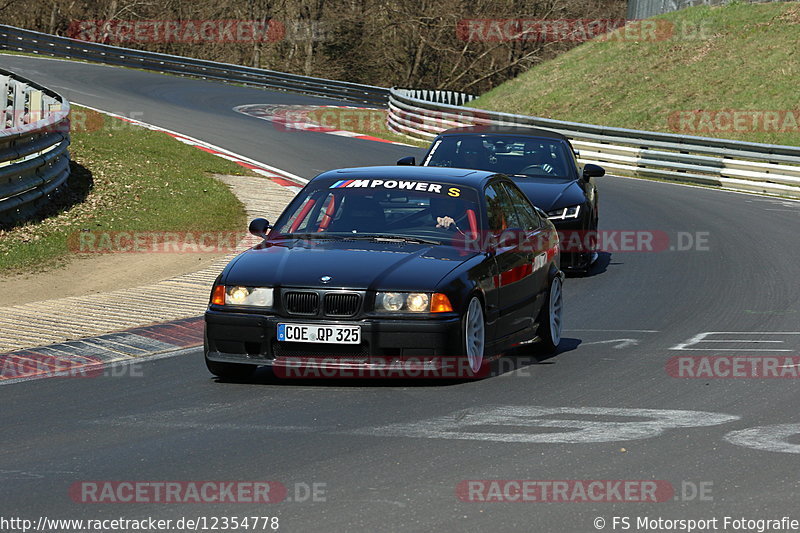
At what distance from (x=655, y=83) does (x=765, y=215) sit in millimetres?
18397

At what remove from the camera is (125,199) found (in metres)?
18.4

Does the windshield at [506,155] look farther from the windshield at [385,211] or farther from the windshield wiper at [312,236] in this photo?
the windshield wiper at [312,236]

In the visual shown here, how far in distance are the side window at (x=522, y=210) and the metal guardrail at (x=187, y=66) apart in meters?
35.3

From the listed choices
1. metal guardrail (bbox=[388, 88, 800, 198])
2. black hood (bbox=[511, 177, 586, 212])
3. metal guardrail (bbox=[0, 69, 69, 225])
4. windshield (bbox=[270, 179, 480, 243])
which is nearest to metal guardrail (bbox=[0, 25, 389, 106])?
metal guardrail (bbox=[388, 88, 800, 198])

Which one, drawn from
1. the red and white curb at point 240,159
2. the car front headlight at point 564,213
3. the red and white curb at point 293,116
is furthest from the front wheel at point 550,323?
the red and white curb at point 293,116

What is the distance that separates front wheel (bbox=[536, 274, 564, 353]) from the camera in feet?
32.3

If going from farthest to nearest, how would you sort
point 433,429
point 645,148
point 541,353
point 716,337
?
point 645,148, point 716,337, point 541,353, point 433,429

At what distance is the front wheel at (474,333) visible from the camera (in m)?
8.23

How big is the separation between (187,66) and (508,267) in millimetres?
39311

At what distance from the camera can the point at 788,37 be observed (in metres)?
39.7

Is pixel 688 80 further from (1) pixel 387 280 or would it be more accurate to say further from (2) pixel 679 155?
(1) pixel 387 280

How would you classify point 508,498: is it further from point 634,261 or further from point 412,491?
point 634,261

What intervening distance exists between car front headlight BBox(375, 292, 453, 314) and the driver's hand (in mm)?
1221

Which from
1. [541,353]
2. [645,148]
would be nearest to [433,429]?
[541,353]
